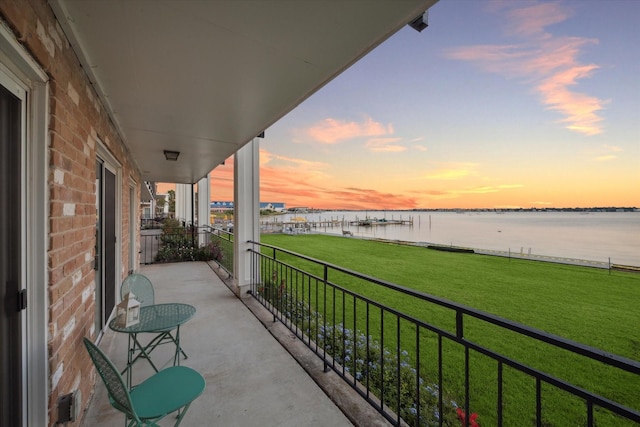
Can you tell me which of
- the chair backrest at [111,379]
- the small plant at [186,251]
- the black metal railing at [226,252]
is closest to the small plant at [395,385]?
the chair backrest at [111,379]

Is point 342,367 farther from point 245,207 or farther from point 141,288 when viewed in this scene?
point 245,207

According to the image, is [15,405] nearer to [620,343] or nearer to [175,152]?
[175,152]

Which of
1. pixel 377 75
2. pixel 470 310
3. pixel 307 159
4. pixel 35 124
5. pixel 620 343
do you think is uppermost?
pixel 377 75

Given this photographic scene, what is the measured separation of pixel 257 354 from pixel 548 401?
3.57 m

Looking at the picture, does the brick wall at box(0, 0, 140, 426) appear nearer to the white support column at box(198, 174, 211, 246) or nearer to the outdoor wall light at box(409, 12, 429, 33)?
the outdoor wall light at box(409, 12, 429, 33)

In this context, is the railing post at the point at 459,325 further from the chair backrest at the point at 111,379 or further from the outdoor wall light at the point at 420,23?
the chair backrest at the point at 111,379

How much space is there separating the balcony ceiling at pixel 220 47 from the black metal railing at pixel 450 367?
4.40ft

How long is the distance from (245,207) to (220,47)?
3.23m

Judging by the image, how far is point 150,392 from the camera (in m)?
1.41

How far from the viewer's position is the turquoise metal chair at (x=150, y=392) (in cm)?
112

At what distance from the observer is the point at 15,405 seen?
1079 mm

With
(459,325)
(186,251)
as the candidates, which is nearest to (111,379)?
(459,325)

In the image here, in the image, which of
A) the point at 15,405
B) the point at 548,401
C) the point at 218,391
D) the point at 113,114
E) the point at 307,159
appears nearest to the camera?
the point at 15,405

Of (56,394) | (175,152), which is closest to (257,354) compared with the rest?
(56,394)
